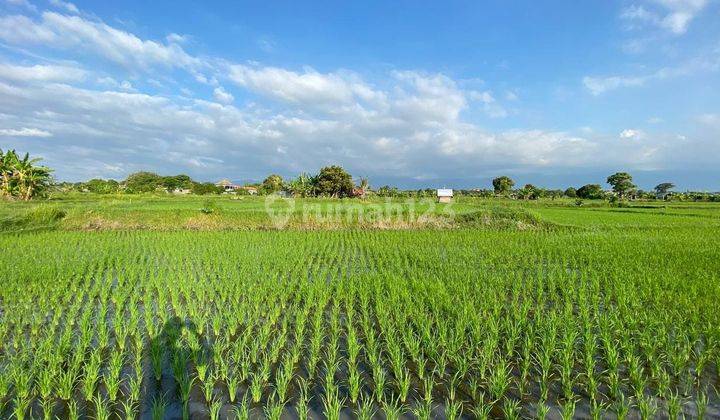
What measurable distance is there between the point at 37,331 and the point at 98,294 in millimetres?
1805

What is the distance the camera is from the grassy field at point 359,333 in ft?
9.98

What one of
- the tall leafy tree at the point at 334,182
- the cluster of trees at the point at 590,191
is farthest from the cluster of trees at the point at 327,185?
the cluster of trees at the point at 590,191

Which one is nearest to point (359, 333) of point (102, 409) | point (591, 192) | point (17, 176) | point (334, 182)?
point (102, 409)

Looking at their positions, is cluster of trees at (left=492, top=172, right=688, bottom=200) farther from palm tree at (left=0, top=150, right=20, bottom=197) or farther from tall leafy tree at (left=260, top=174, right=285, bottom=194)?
palm tree at (left=0, top=150, right=20, bottom=197)

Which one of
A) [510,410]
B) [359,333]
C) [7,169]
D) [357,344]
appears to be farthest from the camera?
[7,169]

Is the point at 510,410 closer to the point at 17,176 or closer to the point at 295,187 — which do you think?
the point at 17,176

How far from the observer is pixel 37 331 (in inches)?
175

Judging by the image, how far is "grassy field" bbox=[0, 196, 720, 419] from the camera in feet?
9.98

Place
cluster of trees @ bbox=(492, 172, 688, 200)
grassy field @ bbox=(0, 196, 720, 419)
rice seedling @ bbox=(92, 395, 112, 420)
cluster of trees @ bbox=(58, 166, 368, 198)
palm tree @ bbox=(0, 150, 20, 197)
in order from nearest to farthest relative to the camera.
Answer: rice seedling @ bbox=(92, 395, 112, 420), grassy field @ bbox=(0, 196, 720, 419), palm tree @ bbox=(0, 150, 20, 197), cluster of trees @ bbox=(58, 166, 368, 198), cluster of trees @ bbox=(492, 172, 688, 200)

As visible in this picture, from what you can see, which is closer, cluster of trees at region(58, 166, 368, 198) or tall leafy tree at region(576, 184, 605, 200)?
cluster of trees at region(58, 166, 368, 198)

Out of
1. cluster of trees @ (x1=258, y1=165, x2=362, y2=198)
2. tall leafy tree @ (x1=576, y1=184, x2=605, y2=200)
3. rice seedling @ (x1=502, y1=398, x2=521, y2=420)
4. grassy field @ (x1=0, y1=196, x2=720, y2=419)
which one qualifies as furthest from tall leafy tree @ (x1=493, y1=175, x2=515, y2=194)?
rice seedling @ (x1=502, y1=398, x2=521, y2=420)

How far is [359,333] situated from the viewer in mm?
4543

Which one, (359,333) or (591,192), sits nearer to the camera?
(359,333)

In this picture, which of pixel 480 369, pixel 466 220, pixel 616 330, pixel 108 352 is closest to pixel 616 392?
pixel 480 369
